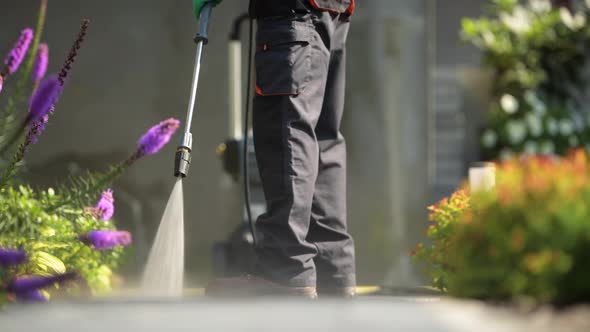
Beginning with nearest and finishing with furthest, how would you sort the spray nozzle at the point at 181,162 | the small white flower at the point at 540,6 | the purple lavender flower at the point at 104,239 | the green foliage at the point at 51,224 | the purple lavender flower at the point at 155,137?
1. the purple lavender flower at the point at 104,239
2. the purple lavender flower at the point at 155,137
3. the green foliage at the point at 51,224
4. the spray nozzle at the point at 181,162
5. the small white flower at the point at 540,6

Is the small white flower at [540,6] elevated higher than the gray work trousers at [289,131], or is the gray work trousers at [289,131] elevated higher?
the small white flower at [540,6]

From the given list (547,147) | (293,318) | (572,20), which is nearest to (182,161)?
(293,318)

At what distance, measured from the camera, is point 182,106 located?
427 centimetres

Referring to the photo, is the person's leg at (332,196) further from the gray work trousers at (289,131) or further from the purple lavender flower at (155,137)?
the purple lavender flower at (155,137)

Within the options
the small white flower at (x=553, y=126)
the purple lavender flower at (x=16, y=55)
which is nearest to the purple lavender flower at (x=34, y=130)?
the purple lavender flower at (x=16, y=55)

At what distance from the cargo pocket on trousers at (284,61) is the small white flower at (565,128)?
3.22 metres

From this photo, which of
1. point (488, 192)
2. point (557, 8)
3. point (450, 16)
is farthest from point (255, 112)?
point (557, 8)

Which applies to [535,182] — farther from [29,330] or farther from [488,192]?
[29,330]

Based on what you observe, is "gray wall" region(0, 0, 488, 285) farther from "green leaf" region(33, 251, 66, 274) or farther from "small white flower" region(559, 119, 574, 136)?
"green leaf" region(33, 251, 66, 274)

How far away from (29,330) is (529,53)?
15.9 feet

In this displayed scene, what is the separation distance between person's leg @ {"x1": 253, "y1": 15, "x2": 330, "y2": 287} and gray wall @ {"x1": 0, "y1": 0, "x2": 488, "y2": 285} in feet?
5.73

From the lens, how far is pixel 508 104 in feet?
17.6

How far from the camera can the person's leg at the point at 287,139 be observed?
97.7 inches

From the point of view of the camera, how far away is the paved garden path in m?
1.19
